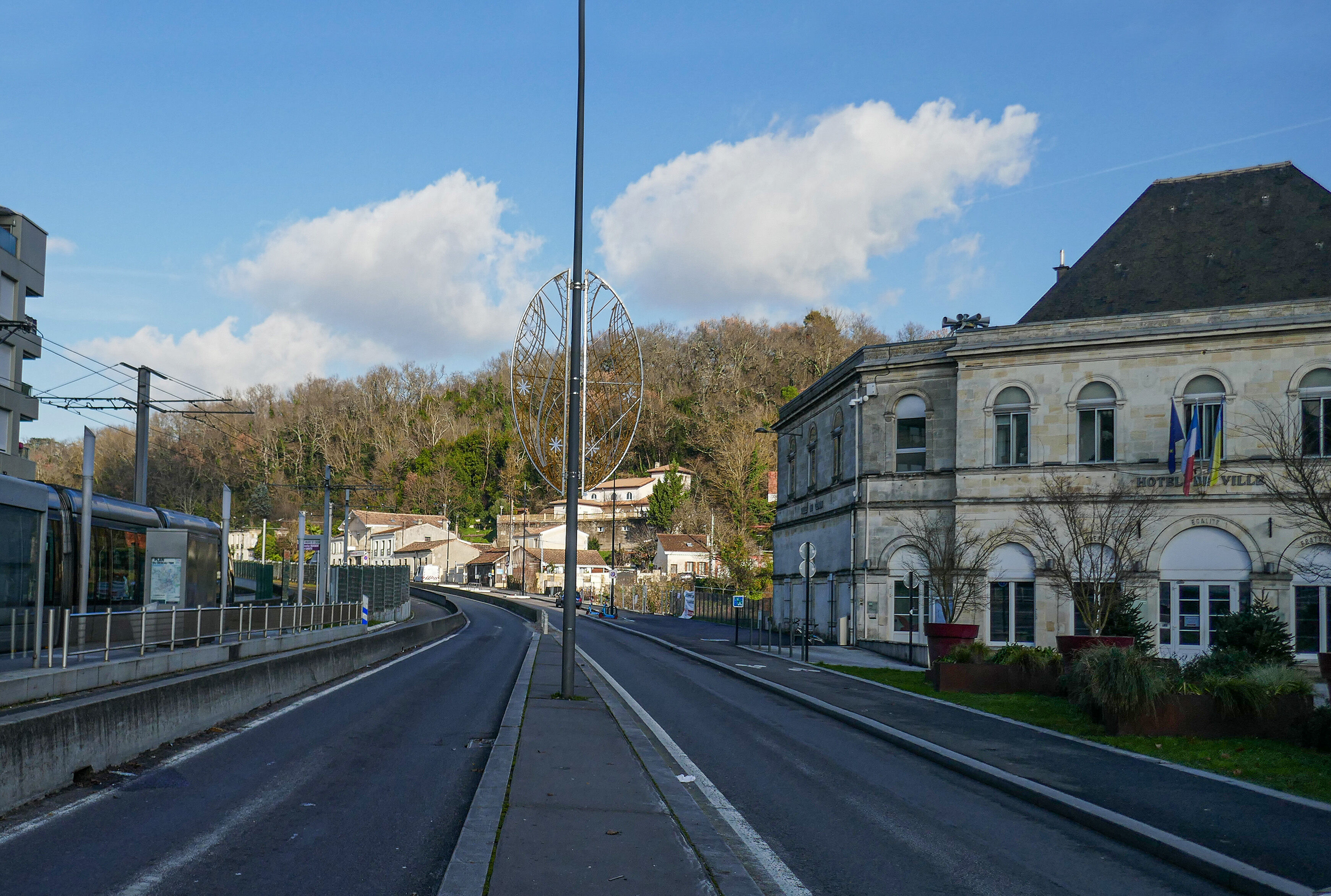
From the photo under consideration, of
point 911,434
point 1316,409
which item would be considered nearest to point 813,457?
point 911,434

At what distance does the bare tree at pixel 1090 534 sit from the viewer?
28000 millimetres

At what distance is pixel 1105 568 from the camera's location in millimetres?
31516

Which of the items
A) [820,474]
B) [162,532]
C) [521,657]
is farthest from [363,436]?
[162,532]

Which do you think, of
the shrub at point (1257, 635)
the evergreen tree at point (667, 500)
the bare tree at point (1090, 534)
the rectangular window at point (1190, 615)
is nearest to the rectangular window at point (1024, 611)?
the bare tree at point (1090, 534)

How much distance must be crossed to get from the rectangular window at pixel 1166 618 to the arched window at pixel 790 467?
19556 millimetres

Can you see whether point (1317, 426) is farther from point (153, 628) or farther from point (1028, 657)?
point (153, 628)

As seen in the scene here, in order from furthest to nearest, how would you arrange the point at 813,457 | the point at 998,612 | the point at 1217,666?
1. the point at 813,457
2. the point at 998,612
3. the point at 1217,666

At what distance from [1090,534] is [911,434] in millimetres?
8634

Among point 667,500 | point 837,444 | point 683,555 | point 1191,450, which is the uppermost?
point 837,444

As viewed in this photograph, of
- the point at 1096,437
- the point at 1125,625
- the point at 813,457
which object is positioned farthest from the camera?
the point at 813,457

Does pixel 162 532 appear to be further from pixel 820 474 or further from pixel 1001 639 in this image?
pixel 820 474

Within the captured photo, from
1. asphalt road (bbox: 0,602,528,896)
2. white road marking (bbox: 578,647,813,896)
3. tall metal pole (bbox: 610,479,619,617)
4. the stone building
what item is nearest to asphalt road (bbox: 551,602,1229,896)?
white road marking (bbox: 578,647,813,896)

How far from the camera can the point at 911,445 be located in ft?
123

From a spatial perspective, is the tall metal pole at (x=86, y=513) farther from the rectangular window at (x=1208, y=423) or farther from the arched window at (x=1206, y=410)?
the rectangular window at (x=1208, y=423)
